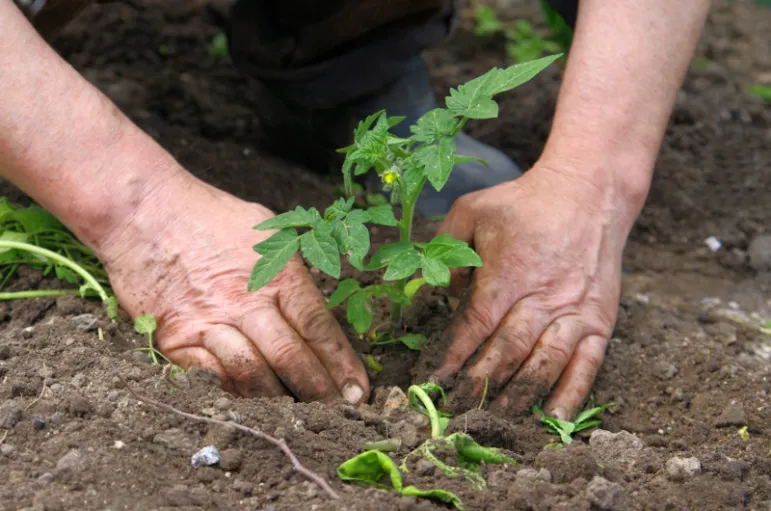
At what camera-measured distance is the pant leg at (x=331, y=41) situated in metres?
2.62

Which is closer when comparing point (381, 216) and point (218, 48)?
point (381, 216)

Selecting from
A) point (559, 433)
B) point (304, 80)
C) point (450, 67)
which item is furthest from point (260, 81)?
point (559, 433)

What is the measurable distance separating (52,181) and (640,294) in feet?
5.11

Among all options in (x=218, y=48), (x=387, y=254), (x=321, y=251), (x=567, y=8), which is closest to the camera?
(x=321, y=251)

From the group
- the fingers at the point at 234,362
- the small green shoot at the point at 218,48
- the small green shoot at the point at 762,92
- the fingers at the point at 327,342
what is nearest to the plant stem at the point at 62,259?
the fingers at the point at 234,362

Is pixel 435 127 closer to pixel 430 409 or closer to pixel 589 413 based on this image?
pixel 430 409

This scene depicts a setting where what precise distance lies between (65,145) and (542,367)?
42.1 inches

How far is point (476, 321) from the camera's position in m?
1.74

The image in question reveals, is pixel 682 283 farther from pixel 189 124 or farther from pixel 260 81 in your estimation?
pixel 189 124

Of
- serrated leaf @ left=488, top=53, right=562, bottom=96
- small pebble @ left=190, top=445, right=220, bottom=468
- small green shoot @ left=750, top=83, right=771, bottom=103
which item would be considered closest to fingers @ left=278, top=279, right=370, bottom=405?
small pebble @ left=190, top=445, right=220, bottom=468

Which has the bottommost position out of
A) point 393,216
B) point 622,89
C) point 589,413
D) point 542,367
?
point 589,413

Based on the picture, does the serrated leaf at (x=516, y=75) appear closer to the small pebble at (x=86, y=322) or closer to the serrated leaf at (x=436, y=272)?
the serrated leaf at (x=436, y=272)

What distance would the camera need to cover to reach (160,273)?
173 centimetres

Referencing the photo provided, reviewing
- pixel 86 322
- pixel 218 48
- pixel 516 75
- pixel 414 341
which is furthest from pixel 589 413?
pixel 218 48
